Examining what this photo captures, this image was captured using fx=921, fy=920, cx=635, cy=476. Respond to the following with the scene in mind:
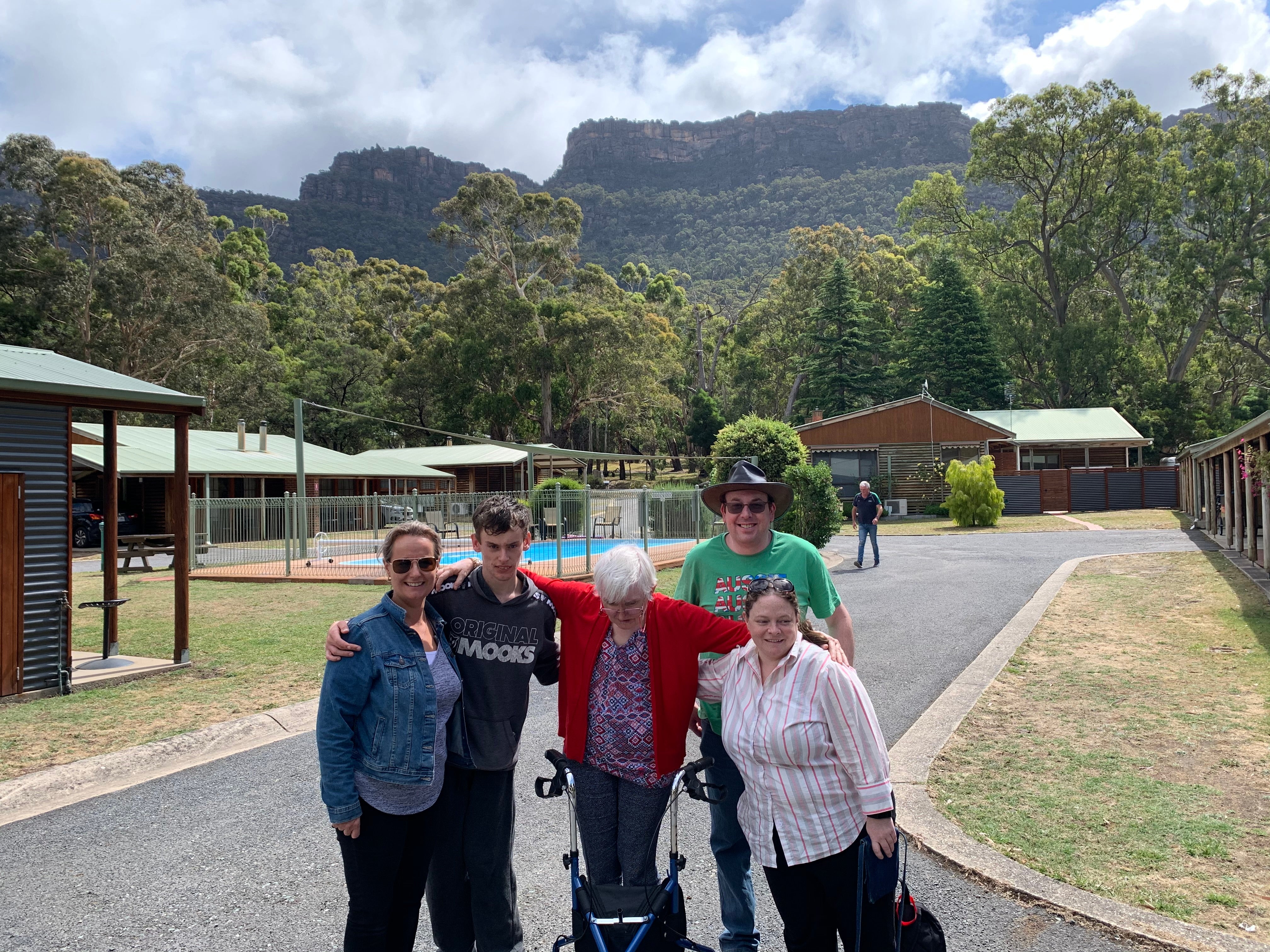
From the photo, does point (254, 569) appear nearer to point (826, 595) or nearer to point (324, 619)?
point (324, 619)

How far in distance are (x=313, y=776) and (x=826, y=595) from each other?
3766mm

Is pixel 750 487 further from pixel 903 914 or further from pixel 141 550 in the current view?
pixel 141 550

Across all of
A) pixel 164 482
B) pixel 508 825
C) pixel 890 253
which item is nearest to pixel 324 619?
pixel 508 825

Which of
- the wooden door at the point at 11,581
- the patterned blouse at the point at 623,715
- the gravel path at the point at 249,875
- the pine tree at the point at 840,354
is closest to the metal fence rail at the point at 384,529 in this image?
the wooden door at the point at 11,581

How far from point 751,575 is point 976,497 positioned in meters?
29.1

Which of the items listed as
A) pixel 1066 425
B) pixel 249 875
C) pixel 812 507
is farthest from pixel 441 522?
pixel 1066 425

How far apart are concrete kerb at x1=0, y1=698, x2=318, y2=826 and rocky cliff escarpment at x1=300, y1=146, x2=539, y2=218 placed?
172970mm

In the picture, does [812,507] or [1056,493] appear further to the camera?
[1056,493]

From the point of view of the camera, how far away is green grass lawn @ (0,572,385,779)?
6453 millimetres

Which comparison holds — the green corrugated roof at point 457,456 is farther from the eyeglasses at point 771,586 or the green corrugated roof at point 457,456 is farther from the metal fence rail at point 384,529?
the eyeglasses at point 771,586

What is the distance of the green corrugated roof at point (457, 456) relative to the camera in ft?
147

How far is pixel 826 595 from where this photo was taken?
3.55 m

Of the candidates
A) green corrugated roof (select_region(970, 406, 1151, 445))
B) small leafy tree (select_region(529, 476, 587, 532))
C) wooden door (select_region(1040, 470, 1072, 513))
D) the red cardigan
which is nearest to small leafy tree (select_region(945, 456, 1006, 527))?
wooden door (select_region(1040, 470, 1072, 513))

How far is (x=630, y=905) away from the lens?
116 inches
